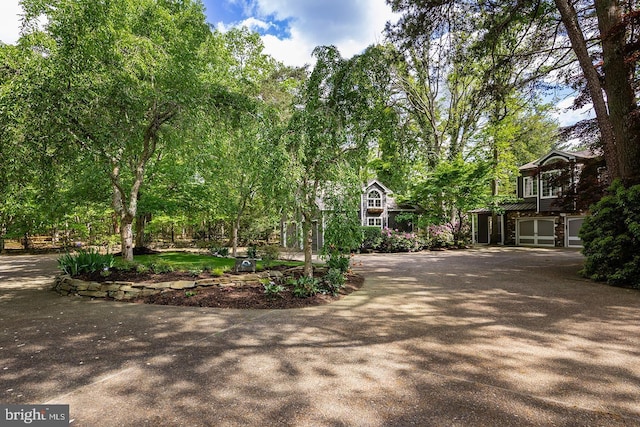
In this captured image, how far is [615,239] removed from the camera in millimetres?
7254

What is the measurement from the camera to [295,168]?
238 inches

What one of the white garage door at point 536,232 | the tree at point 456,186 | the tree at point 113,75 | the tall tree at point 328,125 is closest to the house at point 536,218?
the white garage door at point 536,232

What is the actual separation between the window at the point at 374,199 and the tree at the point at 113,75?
566 inches

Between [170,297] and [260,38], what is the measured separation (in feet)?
55.6

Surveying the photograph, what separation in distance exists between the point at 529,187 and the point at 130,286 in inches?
857

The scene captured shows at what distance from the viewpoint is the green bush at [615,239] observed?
689 cm

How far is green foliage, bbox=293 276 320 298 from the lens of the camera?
6052 mm

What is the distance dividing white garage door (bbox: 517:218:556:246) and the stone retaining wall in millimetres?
18879

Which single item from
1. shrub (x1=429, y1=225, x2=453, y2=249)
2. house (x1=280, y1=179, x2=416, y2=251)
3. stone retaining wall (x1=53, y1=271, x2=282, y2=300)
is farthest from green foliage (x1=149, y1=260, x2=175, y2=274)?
shrub (x1=429, y1=225, x2=453, y2=249)

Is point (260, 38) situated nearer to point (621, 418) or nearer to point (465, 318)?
point (465, 318)

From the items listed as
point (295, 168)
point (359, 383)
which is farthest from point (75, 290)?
point (359, 383)

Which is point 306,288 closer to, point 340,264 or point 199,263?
point 340,264

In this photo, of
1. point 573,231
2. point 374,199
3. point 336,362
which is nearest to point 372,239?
point 374,199

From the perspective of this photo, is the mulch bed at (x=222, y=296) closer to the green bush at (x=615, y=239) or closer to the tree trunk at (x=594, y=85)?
the green bush at (x=615, y=239)
